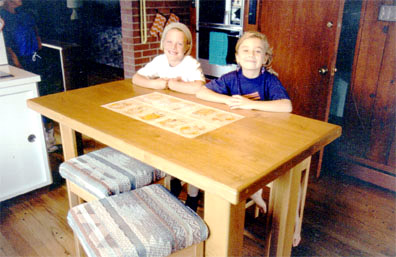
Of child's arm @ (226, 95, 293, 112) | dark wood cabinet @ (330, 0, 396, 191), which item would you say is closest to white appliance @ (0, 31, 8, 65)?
child's arm @ (226, 95, 293, 112)

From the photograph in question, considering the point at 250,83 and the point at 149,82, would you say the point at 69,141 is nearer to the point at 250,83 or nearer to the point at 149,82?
the point at 149,82

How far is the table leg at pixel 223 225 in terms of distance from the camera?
114 centimetres

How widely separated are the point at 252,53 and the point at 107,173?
936 mm

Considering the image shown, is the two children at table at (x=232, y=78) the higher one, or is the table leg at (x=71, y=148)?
the two children at table at (x=232, y=78)

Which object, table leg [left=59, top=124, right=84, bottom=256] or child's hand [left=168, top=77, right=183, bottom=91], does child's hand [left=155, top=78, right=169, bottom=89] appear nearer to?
child's hand [left=168, top=77, right=183, bottom=91]

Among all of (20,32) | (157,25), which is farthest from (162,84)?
(20,32)

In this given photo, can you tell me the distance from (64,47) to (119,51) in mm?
2951

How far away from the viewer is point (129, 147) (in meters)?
1.26

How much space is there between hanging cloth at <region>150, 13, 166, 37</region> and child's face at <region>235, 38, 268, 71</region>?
1.92 meters

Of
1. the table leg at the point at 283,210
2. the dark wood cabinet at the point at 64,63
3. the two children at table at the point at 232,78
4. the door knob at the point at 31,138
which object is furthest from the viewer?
the dark wood cabinet at the point at 64,63

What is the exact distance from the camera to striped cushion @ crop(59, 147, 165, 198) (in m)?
1.53

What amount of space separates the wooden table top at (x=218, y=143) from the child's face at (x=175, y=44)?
21.2 inches

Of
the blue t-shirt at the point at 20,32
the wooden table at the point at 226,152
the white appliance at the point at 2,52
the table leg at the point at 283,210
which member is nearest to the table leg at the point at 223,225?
the wooden table at the point at 226,152

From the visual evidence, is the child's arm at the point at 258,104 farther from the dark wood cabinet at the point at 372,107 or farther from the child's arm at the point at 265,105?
the dark wood cabinet at the point at 372,107
